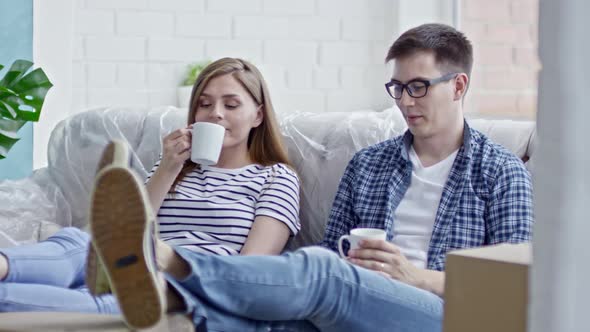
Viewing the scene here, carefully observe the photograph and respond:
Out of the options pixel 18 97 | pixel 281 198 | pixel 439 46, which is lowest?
pixel 281 198

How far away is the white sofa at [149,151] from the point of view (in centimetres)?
220

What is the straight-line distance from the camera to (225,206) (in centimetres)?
209

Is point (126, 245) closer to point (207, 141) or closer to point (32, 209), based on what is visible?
point (207, 141)

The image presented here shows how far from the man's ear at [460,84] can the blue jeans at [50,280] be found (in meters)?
0.88

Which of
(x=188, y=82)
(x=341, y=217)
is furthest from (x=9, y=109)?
(x=341, y=217)

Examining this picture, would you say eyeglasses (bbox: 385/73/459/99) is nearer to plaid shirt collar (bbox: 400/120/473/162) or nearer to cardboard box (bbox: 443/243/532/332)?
plaid shirt collar (bbox: 400/120/473/162)

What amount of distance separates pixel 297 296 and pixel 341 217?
2.12 ft

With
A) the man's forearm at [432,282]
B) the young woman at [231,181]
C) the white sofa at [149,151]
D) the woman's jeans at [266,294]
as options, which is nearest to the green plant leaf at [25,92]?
the white sofa at [149,151]

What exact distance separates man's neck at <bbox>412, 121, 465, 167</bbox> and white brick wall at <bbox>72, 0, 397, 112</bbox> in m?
1.32

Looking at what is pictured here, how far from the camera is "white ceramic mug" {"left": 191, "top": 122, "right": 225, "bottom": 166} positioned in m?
1.99

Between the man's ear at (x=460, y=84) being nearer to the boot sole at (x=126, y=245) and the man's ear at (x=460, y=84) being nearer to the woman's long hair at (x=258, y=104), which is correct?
the woman's long hair at (x=258, y=104)

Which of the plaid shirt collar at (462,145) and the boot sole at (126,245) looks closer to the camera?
the boot sole at (126,245)

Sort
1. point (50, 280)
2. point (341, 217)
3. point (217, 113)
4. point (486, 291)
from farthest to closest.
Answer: point (217, 113) → point (341, 217) → point (50, 280) → point (486, 291)

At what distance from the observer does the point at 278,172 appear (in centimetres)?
215
